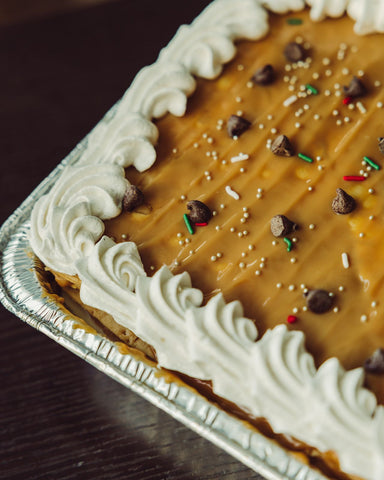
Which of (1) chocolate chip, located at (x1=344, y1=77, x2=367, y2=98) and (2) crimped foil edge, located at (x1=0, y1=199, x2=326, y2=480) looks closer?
(2) crimped foil edge, located at (x1=0, y1=199, x2=326, y2=480)

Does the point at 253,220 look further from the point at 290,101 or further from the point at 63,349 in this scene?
the point at 63,349

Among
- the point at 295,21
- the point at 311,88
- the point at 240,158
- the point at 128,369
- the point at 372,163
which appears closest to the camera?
the point at 128,369

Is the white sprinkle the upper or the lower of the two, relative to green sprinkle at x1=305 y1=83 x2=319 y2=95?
upper

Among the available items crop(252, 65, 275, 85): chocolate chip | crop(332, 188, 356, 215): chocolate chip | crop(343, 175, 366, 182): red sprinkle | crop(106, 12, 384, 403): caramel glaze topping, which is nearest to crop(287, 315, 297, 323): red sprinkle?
crop(106, 12, 384, 403): caramel glaze topping

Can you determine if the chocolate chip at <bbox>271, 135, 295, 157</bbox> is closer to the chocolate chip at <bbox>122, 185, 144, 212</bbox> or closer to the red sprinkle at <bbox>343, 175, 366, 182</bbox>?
the red sprinkle at <bbox>343, 175, 366, 182</bbox>

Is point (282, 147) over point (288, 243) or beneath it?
over

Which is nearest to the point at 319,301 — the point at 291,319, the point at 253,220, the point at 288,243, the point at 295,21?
the point at 291,319
